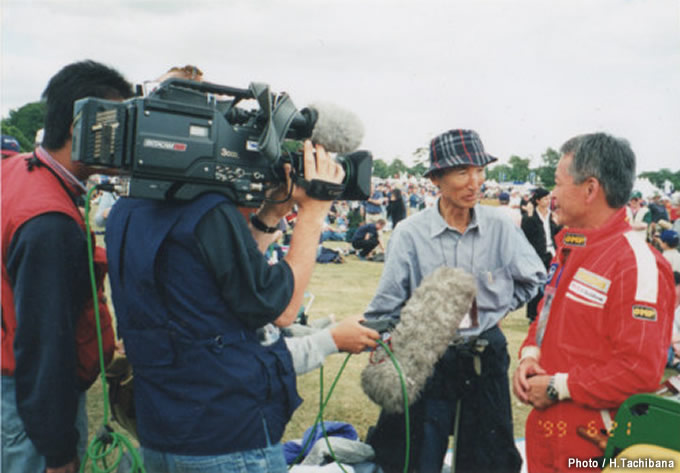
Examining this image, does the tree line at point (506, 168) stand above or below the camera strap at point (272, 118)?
above

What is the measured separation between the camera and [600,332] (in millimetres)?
2051

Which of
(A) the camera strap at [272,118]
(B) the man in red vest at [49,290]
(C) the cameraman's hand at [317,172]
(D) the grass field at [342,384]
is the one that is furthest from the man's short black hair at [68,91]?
(D) the grass field at [342,384]

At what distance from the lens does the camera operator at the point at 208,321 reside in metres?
1.50

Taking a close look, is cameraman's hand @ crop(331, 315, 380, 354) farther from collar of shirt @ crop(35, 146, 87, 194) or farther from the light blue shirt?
collar of shirt @ crop(35, 146, 87, 194)

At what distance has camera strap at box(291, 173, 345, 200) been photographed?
165 centimetres

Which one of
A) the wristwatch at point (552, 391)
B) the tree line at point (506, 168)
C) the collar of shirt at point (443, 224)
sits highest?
the tree line at point (506, 168)

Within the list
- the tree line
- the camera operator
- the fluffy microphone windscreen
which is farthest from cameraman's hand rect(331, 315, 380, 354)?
the tree line

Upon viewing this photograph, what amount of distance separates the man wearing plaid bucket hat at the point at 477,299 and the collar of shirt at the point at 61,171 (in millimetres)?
1601

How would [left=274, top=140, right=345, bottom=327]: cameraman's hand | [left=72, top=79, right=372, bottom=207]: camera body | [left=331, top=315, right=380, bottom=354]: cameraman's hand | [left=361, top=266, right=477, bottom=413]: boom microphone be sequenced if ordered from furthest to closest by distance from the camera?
1. [left=361, top=266, right=477, bottom=413]: boom microphone
2. [left=331, top=315, right=380, bottom=354]: cameraman's hand
3. [left=274, top=140, right=345, bottom=327]: cameraman's hand
4. [left=72, top=79, right=372, bottom=207]: camera body

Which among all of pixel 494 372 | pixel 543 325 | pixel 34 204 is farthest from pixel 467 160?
pixel 34 204

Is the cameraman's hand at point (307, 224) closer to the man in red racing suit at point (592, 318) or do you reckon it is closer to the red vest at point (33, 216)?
the red vest at point (33, 216)

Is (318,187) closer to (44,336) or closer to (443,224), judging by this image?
(44,336)

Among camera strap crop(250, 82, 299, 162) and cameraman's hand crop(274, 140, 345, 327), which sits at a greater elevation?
camera strap crop(250, 82, 299, 162)

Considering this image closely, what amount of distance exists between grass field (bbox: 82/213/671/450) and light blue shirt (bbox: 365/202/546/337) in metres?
1.96
